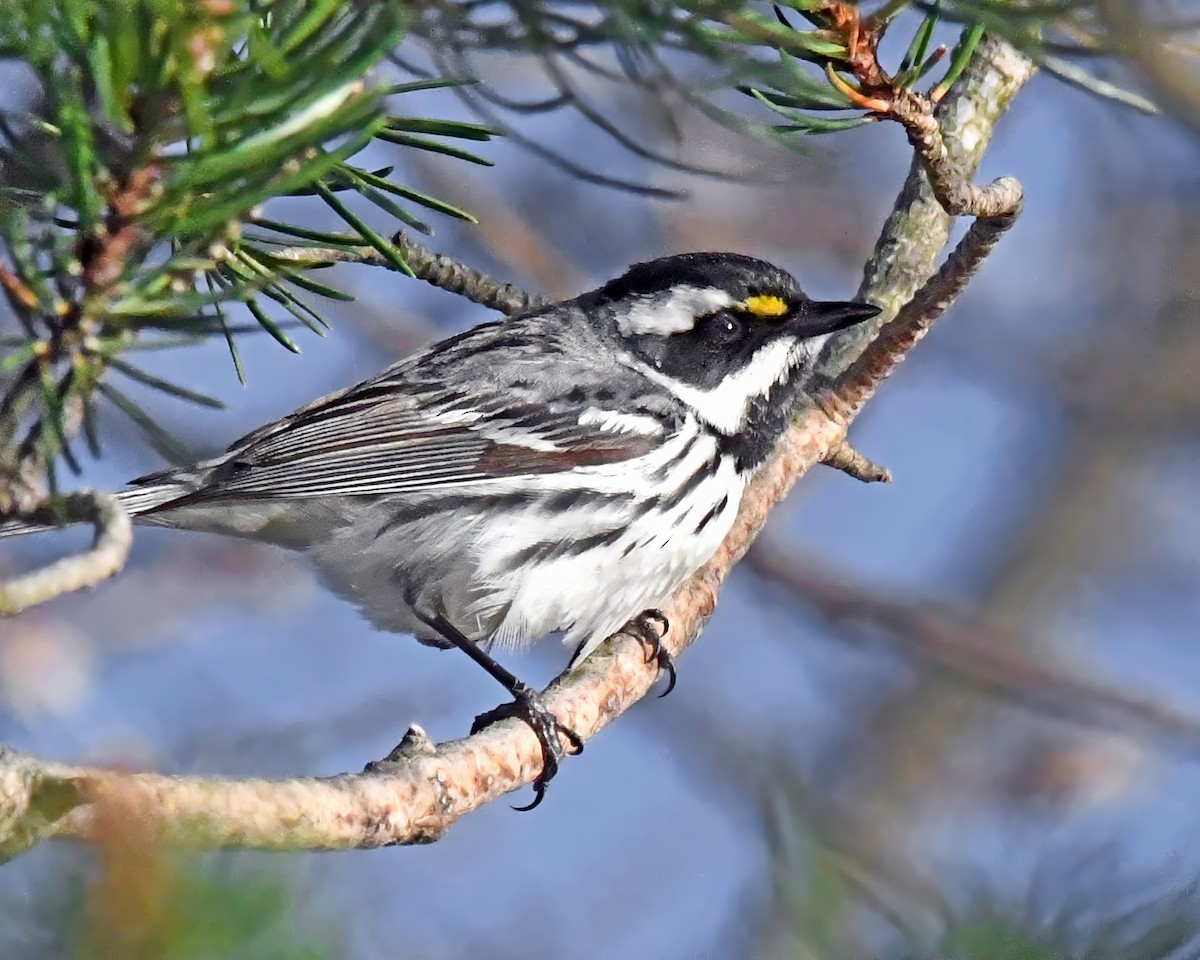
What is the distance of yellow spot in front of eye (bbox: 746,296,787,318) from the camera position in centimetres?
377

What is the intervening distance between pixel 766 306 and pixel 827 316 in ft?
0.70

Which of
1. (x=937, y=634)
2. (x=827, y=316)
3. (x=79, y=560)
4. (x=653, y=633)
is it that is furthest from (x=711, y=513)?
(x=937, y=634)

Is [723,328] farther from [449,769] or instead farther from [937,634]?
[937,634]

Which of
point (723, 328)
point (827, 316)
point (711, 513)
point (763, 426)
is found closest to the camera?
point (711, 513)

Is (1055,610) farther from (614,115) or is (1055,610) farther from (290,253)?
(290,253)

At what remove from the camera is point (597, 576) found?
3420 mm

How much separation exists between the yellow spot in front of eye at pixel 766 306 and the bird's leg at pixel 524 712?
1.10 metres

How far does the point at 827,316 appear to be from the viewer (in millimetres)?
3625

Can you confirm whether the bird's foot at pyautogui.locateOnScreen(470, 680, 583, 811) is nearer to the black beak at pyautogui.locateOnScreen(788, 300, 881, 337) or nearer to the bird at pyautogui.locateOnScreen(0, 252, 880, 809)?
the bird at pyautogui.locateOnScreen(0, 252, 880, 809)

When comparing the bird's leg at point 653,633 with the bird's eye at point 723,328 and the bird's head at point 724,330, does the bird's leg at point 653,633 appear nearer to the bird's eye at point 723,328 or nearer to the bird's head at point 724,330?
the bird's head at point 724,330

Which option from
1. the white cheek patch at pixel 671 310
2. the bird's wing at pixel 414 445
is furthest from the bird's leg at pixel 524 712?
the white cheek patch at pixel 671 310

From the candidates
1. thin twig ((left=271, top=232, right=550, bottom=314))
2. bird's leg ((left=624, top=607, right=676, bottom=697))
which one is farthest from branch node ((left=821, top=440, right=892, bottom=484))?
thin twig ((left=271, top=232, right=550, bottom=314))

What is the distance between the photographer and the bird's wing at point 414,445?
3.62 m

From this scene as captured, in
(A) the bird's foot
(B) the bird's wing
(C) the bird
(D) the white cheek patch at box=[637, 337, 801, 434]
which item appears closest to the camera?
(A) the bird's foot
